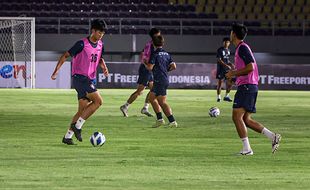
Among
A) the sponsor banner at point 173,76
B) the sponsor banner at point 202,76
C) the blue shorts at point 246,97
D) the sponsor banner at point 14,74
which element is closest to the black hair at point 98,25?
the blue shorts at point 246,97

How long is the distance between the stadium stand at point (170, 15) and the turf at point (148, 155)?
79.6 feet

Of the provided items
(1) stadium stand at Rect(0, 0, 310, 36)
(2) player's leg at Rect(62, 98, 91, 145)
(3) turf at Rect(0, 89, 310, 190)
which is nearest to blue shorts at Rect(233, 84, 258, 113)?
(3) turf at Rect(0, 89, 310, 190)

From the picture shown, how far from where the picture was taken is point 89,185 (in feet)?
35.5

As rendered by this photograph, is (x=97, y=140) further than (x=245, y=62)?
Yes

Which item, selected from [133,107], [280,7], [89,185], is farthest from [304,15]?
[89,185]

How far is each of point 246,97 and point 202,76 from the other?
3179 centimetres

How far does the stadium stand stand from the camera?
165 ft

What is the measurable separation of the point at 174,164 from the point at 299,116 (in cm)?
1294

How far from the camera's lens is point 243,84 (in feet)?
49.3

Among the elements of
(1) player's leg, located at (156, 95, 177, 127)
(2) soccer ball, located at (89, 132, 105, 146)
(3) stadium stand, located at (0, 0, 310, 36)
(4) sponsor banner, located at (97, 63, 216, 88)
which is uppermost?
(2) soccer ball, located at (89, 132, 105, 146)

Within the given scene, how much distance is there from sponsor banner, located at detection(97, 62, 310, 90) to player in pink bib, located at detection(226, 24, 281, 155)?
3098cm

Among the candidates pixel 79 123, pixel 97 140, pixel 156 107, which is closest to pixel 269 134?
pixel 97 140

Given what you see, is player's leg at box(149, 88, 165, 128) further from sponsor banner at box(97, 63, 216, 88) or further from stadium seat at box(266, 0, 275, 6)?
stadium seat at box(266, 0, 275, 6)

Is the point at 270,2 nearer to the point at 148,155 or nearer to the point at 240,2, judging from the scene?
the point at 240,2
